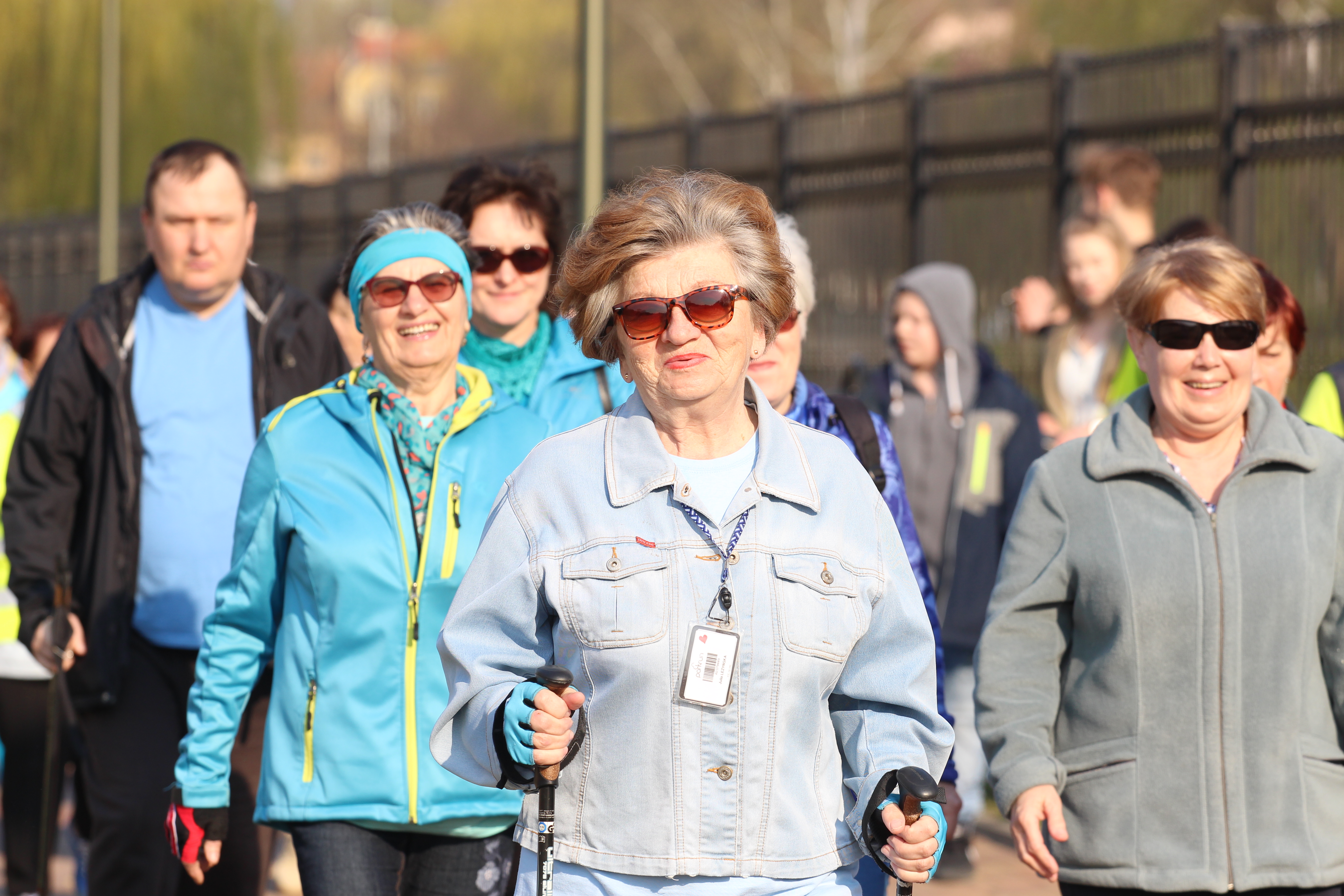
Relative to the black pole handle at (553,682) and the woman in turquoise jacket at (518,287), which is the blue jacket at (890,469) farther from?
the black pole handle at (553,682)

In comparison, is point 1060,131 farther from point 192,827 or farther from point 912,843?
point 912,843

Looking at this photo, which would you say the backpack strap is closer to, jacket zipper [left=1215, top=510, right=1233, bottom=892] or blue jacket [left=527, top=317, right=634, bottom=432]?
blue jacket [left=527, top=317, right=634, bottom=432]

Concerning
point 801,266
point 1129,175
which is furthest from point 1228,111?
point 801,266

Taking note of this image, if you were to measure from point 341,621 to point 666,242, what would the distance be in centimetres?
132

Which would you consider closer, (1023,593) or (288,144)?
(1023,593)

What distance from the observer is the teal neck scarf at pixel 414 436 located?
13.4 ft

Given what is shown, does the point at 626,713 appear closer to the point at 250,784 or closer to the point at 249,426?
the point at 250,784

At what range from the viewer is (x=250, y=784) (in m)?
4.93

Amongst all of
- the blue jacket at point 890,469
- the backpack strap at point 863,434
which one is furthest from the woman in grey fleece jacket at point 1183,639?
the backpack strap at point 863,434

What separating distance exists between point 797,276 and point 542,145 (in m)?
9.44

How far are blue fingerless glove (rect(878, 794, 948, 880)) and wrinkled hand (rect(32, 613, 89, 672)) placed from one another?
2.92 m

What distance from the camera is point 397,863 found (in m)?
4.02

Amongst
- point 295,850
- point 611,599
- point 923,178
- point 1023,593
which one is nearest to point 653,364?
point 611,599

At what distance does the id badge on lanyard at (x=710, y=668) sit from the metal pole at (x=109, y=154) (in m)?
12.9
